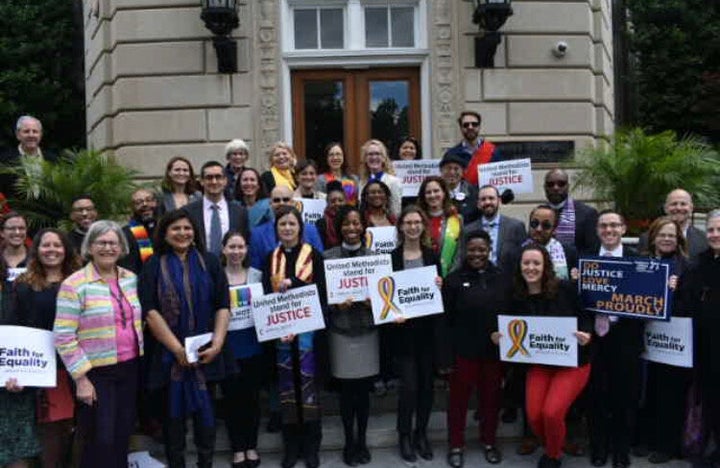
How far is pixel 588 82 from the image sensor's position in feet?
37.4

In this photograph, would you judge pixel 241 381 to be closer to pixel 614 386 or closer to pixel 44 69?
pixel 614 386

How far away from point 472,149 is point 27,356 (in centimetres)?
542

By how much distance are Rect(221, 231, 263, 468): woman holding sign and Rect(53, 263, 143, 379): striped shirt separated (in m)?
1.11

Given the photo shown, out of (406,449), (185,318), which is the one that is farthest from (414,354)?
(185,318)

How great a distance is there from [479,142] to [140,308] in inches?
191

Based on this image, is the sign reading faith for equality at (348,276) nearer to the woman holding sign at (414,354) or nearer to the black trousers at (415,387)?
the woman holding sign at (414,354)

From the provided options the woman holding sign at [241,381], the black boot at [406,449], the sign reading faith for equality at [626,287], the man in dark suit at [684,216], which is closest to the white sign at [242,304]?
the woman holding sign at [241,381]

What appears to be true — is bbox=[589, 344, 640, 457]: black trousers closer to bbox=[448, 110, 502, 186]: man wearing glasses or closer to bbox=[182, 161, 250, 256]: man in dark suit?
bbox=[448, 110, 502, 186]: man wearing glasses

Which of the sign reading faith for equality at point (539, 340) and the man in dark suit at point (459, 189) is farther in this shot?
the man in dark suit at point (459, 189)

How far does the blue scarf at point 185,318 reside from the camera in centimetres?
570

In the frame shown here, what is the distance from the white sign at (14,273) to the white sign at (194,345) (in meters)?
1.38

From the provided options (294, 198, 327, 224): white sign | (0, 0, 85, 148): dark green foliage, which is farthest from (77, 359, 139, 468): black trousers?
(0, 0, 85, 148): dark green foliage

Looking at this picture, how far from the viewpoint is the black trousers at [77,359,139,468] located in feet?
17.7

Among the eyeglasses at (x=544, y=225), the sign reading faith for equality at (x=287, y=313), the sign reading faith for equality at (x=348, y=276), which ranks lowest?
the sign reading faith for equality at (x=287, y=313)
